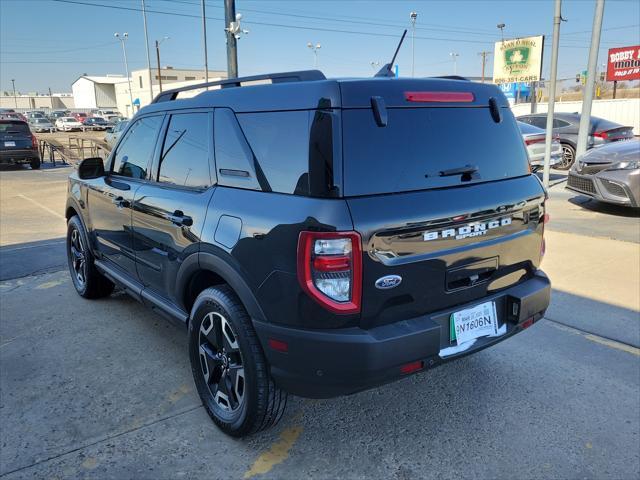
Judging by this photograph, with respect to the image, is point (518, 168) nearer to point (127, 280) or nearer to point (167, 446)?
point (167, 446)

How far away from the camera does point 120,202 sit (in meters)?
3.85

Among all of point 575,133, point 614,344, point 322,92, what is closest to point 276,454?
point 322,92

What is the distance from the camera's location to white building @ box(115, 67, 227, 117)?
73.2 metres

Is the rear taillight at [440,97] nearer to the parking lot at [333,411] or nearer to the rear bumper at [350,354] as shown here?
the rear bumper at [350,354]

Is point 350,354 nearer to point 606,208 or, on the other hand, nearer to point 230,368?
point 230,368

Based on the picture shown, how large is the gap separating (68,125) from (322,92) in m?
53.9

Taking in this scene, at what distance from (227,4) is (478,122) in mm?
8834

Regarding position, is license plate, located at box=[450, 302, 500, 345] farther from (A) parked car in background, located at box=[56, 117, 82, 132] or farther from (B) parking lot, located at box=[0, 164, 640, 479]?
(A) parked car in background, located at box=[56, 117, 82, 132]

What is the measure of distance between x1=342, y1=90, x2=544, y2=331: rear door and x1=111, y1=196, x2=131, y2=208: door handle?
2.13 m

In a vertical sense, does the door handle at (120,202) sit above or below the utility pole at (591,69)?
→ below

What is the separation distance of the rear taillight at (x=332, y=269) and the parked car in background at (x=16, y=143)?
62.1ft

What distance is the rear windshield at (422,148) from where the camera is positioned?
230cm

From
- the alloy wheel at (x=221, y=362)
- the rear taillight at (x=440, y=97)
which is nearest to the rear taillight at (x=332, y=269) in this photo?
the alloy wheel at (x=221, y=362)

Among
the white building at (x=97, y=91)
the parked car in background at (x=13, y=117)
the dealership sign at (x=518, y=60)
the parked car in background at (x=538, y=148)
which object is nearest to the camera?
the parked car in background at (x=538, y=148)
